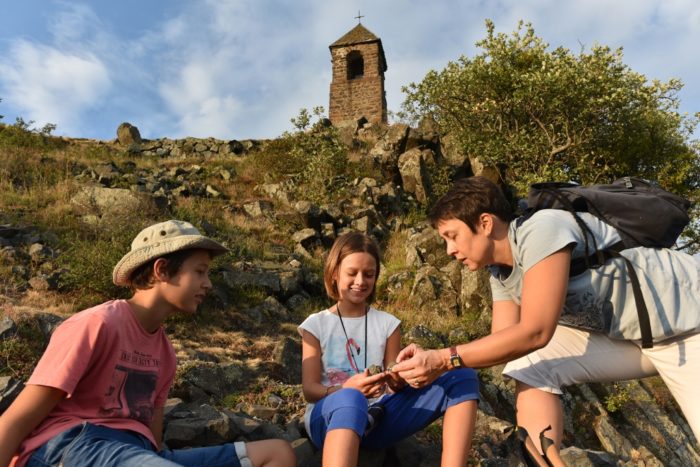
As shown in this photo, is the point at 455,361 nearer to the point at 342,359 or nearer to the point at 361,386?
the point at 361,386

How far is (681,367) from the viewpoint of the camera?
2.38 meters

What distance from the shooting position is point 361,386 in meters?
2.37

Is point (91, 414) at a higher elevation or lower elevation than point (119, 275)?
lower

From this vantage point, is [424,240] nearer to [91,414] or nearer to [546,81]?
[546,81]

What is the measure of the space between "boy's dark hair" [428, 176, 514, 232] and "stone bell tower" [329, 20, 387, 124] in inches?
830

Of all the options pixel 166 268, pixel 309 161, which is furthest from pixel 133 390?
pixel 309 161

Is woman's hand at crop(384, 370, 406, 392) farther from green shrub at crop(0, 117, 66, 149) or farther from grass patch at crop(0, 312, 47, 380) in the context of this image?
green shrub at crop(0, 117, 66, 149)

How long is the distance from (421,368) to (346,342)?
2.35 feet

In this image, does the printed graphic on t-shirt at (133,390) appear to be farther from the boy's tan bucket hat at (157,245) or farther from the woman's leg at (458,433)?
the woman's leg at (458,433)

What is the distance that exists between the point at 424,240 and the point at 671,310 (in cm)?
772

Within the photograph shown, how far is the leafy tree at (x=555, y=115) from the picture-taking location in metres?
14.4

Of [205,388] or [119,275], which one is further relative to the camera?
[205,388]

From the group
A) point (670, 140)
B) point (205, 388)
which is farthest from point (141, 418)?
point (670, 140)

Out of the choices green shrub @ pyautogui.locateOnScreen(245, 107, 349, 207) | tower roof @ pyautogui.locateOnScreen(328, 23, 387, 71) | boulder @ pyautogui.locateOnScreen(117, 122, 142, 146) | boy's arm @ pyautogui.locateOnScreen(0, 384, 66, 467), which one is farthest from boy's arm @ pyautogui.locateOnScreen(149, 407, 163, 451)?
tower roof @ pyautogui.locateOnScreen(328, 23, 387, 71)
